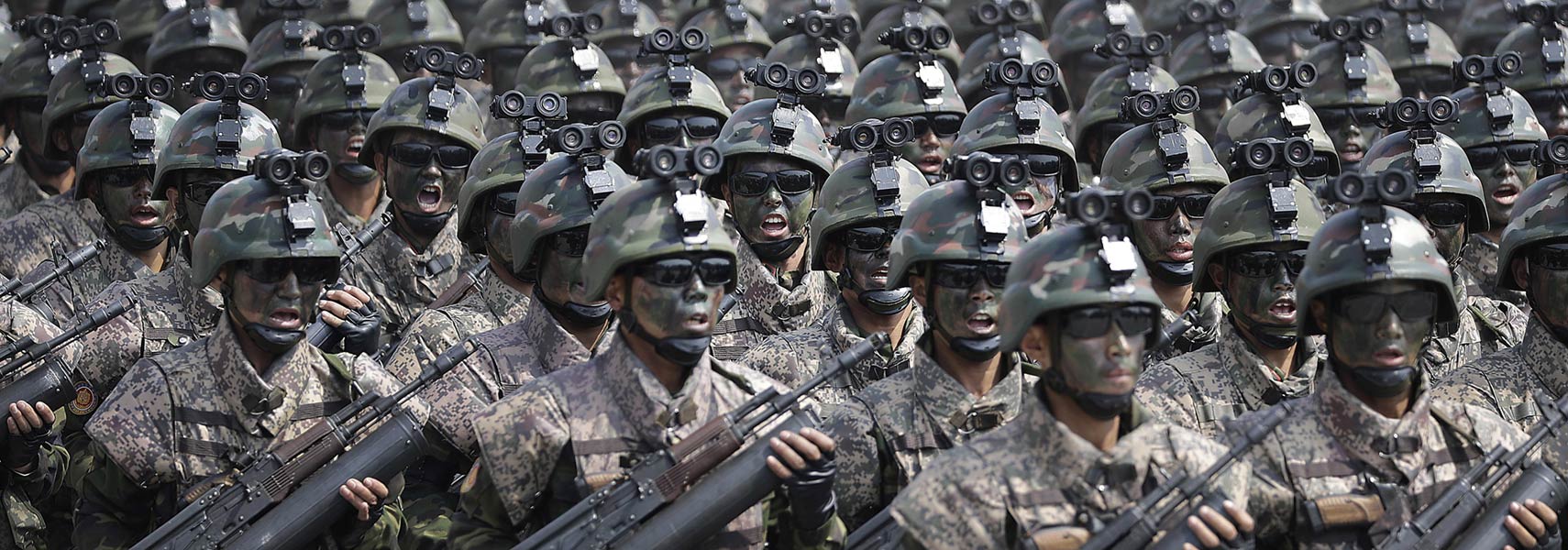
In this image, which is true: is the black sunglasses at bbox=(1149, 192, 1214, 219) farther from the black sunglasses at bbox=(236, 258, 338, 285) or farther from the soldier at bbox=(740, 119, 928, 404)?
the black sunglasses at bbox=(236, 258, 338, 285)

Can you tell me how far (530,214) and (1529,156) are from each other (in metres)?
8.18

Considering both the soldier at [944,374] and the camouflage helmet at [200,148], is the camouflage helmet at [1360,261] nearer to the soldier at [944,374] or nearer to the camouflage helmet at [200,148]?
the soldier at [944,374]

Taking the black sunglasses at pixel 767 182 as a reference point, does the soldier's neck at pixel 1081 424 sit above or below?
above

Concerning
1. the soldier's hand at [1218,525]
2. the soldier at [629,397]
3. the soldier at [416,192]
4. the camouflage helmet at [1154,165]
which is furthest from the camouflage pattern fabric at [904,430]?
the soldier at [416,192]

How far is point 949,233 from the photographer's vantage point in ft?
44.4

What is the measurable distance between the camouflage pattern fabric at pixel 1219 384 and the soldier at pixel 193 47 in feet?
37.4

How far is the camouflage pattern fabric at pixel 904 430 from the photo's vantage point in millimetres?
13188

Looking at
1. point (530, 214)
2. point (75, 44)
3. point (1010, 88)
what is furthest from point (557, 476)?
point (75, 44)

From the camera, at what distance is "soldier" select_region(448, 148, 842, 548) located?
488 inches

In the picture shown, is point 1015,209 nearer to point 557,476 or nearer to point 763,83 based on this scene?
point 557,476

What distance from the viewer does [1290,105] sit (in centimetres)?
1952

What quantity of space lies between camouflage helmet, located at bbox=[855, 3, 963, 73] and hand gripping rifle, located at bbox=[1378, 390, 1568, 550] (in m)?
12.5

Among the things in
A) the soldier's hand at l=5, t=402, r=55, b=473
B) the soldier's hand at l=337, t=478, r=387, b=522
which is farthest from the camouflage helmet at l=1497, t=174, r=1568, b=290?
the soldier's hand at l=5, t=402, r=55, b=473

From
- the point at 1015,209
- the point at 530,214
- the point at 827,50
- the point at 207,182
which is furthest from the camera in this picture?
the point at 827,50
